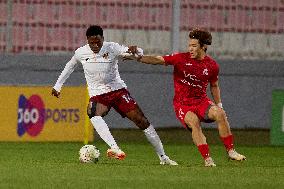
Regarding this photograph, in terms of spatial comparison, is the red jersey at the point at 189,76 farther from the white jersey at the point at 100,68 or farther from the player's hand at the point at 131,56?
the white jersey at the point at 100,68

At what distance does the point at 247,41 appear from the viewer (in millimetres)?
19094

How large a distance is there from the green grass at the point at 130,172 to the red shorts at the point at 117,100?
0.64 meters

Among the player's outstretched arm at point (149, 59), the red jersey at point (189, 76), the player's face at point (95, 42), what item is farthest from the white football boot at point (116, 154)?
the player's face at point (95, 42)

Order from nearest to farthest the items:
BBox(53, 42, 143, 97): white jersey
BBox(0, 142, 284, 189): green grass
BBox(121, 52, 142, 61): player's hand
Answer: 1. BBox(0, 142, 284, 189): green grass
2. BBox(121, 52, 142, 61): player's hand
3. BBox(53, 42, 143, 97): white jersey

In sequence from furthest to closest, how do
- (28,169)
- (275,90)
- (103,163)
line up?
(275,90) → (103,163) → (28,169)

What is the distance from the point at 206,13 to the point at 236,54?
90cm

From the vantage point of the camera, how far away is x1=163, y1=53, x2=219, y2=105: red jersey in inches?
466

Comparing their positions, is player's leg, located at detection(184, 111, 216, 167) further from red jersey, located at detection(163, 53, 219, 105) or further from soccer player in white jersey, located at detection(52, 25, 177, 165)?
soccer player in white jersey, located at detection(52, 25, 177, 165)

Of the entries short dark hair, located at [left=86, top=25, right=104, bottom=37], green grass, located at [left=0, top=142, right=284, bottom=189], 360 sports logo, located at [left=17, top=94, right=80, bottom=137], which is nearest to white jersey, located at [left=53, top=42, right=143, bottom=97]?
short dark hair, located at [left=86, top=25, right=104, bottom=37]

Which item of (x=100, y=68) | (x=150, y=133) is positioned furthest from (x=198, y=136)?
(x=100, y=68)

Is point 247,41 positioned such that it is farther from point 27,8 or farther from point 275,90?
point 27,8

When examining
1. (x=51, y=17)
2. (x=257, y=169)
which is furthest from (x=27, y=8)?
(x=257, y=169)

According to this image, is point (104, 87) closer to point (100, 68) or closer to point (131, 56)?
point (100, 68)

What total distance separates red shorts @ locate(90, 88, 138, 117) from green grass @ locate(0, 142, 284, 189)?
25.1 inches
